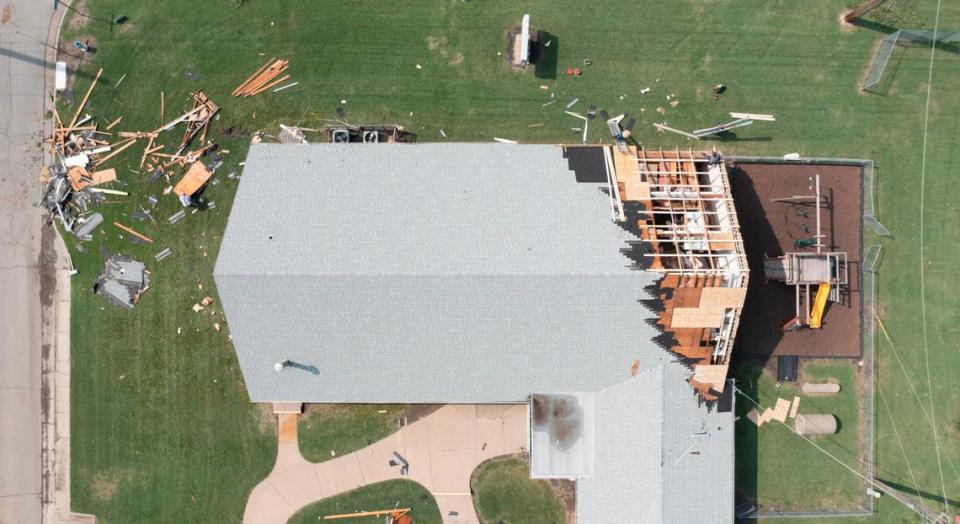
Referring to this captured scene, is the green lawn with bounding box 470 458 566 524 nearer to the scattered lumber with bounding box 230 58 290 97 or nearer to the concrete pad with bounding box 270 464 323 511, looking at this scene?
the concrete pad with bounding box 270 464 323 511

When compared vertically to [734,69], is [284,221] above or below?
below

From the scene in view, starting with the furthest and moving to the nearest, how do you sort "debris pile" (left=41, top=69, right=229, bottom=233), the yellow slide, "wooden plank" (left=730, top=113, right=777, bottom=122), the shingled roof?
1. "debris pile" (left=41, top=69, right=229, bottom=233)
2. "wooden plank" (left=730, top=113, right=777, bottom=122)
3. the yellow slide
4. the shingled roof

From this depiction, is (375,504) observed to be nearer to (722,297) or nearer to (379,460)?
(379,460)

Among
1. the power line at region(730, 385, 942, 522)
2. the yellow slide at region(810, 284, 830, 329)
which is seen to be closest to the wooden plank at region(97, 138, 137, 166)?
the power line at region(730, 385, 942, 522)

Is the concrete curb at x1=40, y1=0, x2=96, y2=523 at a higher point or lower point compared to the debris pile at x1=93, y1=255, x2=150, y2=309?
lower

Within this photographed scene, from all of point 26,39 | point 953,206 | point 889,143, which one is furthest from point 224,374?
point 953,206

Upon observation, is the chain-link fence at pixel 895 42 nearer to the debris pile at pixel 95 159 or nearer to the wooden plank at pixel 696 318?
the wooden plank at pixel 696 318

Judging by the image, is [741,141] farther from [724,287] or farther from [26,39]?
[26,39]
